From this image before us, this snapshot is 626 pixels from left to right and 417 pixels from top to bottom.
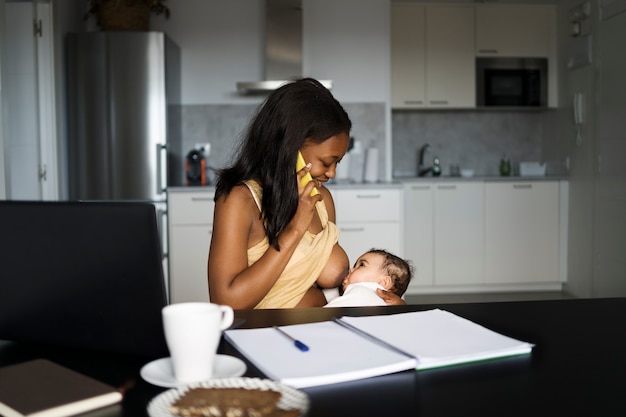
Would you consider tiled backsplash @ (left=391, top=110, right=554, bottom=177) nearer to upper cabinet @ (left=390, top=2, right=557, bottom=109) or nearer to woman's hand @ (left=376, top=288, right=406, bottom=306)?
upper cabinet @ (left=390, top=2, right=557, bottom=109)

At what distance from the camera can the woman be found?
185 cm

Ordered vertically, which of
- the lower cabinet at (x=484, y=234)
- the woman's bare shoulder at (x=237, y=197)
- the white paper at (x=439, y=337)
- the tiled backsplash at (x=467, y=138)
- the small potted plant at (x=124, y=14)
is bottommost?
the lower cabinet at (x=484, y=234)

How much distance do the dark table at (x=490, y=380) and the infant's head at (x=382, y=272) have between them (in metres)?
0.87

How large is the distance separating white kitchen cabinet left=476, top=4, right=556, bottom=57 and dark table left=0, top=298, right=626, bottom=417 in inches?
201

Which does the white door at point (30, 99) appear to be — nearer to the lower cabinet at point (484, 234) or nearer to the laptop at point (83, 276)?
the lower cabinet at point (484, 234)

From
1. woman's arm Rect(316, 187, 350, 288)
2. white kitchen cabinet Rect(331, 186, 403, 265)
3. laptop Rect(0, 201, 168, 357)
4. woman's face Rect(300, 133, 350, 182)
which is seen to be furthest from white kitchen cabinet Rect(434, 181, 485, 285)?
laptop Rect(0, 201, 168, 357)

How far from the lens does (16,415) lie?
34.4 inches

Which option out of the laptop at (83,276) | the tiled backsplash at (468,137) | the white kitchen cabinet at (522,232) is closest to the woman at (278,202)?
the laptop at (83,276)

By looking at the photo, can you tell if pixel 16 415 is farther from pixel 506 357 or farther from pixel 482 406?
pixel 506 357

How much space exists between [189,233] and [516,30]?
3377mm

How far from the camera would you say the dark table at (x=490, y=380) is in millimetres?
929

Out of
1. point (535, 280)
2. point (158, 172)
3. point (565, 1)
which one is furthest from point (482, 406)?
point (565, 1)

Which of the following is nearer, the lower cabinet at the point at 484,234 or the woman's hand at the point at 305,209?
the woman's hand at the point at 305,209

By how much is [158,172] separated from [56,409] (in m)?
4.09
